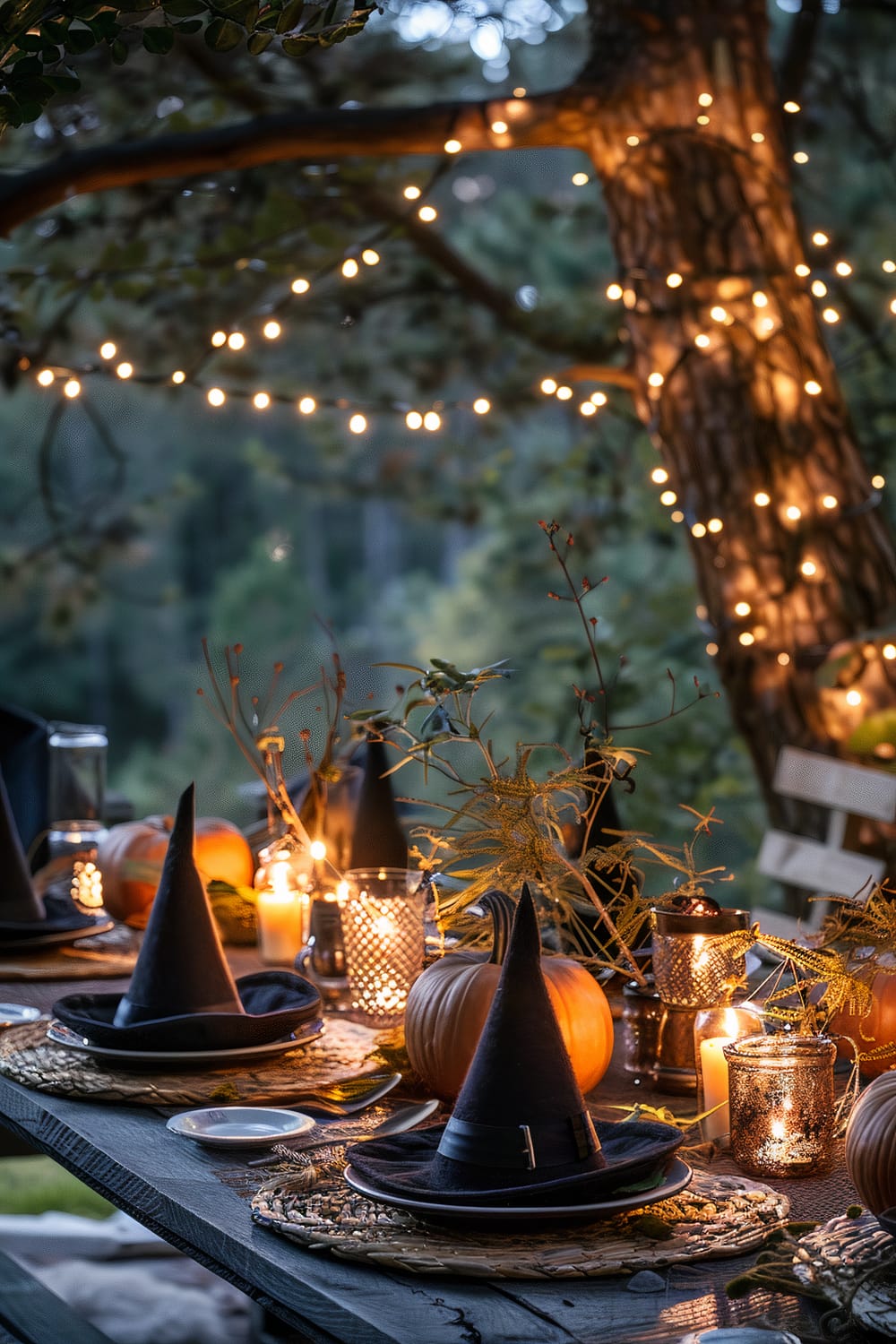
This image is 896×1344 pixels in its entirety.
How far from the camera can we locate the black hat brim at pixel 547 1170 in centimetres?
93

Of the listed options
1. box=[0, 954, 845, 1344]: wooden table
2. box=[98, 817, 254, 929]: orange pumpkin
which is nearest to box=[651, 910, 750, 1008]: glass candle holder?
box=[0, 954, 845, 1344]: wooden table

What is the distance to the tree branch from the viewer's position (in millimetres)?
2623

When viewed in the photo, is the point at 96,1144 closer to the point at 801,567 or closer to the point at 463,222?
the point at 801,567

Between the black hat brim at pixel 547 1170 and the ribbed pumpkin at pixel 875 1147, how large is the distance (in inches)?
4.5

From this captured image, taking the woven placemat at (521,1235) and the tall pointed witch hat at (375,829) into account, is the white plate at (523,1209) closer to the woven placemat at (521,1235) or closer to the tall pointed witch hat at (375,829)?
the woven placemat at (521,1235)

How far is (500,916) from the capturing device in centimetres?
122

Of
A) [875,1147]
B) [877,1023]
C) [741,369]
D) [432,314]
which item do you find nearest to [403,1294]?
[875,1147]

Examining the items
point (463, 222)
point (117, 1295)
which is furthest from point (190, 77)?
point (463, 222)

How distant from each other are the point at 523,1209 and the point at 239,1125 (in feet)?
1.08

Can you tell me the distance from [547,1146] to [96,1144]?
392 mm

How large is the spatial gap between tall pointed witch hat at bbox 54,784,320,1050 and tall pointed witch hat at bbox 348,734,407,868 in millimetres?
512

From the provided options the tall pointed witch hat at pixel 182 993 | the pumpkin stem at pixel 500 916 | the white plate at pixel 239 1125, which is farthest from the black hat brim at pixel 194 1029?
the pumpkin stem at pixel 500 916

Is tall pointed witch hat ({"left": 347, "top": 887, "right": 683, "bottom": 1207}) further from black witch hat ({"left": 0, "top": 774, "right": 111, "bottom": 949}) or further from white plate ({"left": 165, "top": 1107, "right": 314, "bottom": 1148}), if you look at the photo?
black witch hat ({"left": 0, "top": 774, "right": 111, "bottom": 949})

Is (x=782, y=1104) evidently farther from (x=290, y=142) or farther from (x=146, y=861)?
(x=290, y=142)
